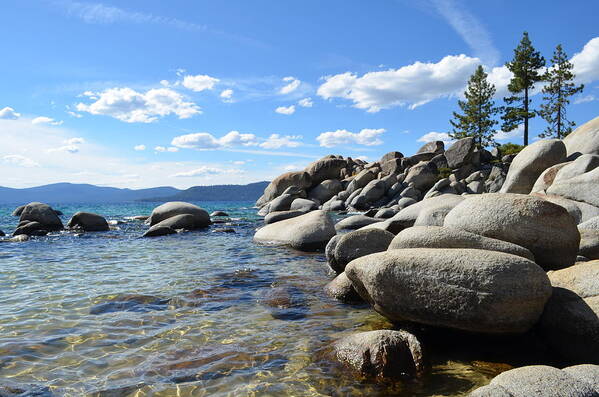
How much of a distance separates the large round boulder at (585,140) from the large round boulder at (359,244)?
1323 centimetres

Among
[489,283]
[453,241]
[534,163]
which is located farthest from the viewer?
[534,163]

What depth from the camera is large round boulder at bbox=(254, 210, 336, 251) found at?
14.6 m

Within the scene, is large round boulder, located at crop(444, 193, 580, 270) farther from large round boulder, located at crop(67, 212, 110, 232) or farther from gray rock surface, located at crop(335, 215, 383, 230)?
large round boulder, located at crop(67, 212, 110, 232)

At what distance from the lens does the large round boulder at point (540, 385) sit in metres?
3.47

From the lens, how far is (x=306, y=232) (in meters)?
14.8

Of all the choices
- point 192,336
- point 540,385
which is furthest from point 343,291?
point 540,385

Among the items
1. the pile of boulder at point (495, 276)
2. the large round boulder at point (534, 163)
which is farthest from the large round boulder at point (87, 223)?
the large round boulder at point (534, 163)

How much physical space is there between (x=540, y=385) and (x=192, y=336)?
14.5 ft

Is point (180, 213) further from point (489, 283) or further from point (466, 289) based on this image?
point (489, 283)

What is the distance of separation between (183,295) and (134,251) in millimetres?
7768

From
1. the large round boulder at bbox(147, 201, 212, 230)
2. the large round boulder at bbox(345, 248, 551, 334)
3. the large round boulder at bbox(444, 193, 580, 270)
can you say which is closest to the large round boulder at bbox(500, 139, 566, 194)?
the large round boulder at bbox(444, 193, 580, 270)

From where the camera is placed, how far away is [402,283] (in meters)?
5.55

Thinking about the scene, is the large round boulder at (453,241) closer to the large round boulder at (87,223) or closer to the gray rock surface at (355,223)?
the gray rock surface at (355,223)

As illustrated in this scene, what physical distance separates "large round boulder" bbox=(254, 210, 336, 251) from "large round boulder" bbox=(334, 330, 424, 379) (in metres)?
9.36
